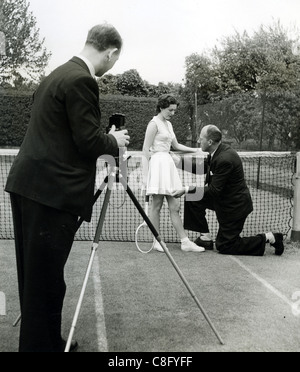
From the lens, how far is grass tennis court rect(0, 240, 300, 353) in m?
3.74

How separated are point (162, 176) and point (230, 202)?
0.83m

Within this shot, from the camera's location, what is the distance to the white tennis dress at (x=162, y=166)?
6395 mm

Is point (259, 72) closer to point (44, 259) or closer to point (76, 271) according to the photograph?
point (76, 271)

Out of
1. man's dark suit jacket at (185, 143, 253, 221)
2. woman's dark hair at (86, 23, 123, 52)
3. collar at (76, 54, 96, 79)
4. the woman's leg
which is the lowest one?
the woman's leg

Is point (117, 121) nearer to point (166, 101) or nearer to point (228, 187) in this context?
point (166, 101)

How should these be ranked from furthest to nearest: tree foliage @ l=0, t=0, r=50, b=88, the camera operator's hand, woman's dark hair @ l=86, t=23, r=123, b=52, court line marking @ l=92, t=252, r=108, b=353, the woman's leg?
tree foliage @ l=0, t=0, r=50, b=88, the woman's leg, court line marking @ l=92, t=252, r=108, b=353, the camera operator's hand, woman's dark hair @ l=86, t=23, r=123, b=52

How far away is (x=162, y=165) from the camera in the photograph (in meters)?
6.45

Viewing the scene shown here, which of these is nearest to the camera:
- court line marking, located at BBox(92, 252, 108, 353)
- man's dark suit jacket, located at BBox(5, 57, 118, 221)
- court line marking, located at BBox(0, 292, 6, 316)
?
Answer: man's dark suit jacket, located at BBox(5, 57, 118, 221)

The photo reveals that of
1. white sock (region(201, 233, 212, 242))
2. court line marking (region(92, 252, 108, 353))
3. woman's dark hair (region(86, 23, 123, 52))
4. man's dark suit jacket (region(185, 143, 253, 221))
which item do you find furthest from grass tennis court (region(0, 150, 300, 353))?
woman's dark hair (region(86, 23, 123, 52))

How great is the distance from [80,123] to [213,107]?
53.6 feet

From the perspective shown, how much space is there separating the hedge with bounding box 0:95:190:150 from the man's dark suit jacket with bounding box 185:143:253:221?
1793 cm

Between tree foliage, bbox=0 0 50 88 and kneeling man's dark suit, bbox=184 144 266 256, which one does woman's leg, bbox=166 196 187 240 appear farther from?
tree foliage, bbox=0 0 50 88

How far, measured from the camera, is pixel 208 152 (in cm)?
659

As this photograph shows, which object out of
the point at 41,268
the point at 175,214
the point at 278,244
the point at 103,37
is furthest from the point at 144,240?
the point at 103,37
